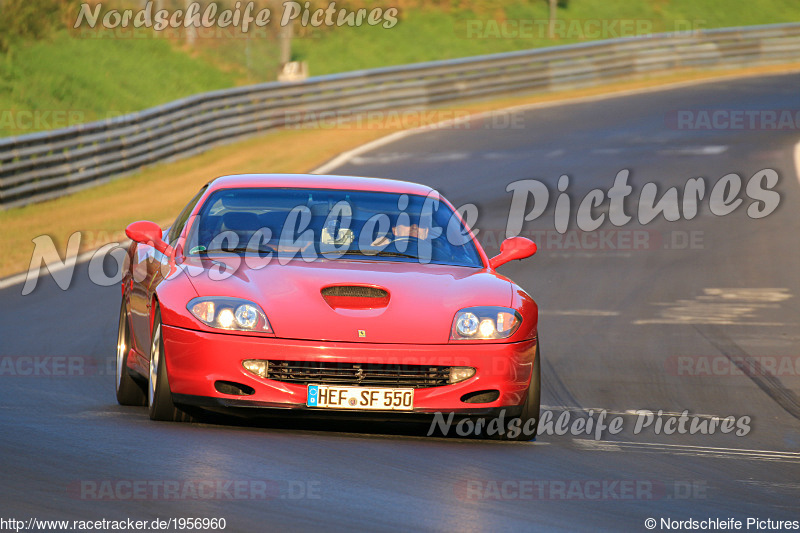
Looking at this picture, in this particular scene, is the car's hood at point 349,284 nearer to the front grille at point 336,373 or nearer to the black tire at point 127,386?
the front grille at point 336,373

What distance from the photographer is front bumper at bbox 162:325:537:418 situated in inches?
268

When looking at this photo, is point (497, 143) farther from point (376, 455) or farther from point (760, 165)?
point (376, 455)

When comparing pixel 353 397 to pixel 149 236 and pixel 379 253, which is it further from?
pixel 149 236

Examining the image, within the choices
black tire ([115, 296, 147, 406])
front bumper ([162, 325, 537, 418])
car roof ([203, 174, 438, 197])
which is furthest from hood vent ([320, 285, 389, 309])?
black tire ([115, 296, 147, 406])

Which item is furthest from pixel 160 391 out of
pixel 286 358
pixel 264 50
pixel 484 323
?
pixel 264 50

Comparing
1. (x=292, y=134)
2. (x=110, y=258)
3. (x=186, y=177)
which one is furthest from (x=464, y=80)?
(x=110, y=258)

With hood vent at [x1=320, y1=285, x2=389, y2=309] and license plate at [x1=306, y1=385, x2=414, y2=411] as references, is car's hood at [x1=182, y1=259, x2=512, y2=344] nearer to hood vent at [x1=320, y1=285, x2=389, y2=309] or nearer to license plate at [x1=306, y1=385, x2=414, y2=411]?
hood vent at [x1=320, y1=285, x2=389, y2=309]

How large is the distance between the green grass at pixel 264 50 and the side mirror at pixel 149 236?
18.0 meters

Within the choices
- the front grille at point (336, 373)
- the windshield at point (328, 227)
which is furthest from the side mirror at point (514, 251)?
the front grille at point (336, 373)

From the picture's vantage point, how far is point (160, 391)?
23.1 ft

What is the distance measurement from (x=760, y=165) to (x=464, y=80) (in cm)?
976

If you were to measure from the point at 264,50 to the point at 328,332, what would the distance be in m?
31.9

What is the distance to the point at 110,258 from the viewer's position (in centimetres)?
1559

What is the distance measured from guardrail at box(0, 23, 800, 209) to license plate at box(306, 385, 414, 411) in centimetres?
1367
